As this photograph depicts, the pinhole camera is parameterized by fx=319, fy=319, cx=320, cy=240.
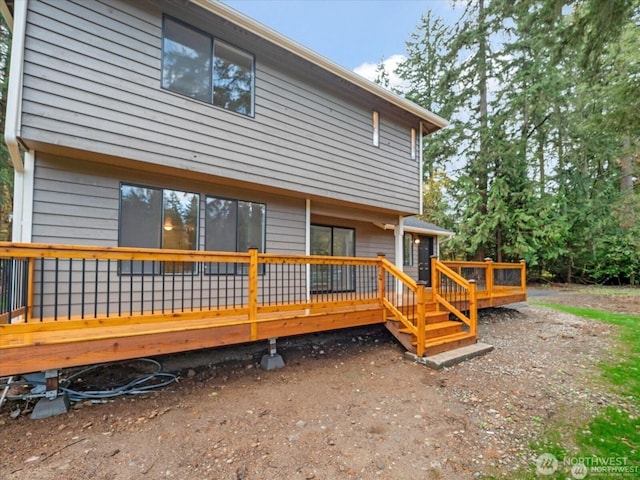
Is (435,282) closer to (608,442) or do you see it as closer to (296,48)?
(608,442)

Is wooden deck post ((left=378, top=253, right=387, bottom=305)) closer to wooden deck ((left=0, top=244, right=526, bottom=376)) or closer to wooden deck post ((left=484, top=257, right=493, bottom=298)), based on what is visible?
wooden deck ((left=0, top=244, right=526, bottom=376))

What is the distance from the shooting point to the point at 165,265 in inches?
201

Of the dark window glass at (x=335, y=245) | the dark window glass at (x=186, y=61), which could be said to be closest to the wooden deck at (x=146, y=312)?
the dark window glass at (x=335, y=245)

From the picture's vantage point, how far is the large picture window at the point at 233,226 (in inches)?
228

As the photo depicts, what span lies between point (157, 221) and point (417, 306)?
4512mm

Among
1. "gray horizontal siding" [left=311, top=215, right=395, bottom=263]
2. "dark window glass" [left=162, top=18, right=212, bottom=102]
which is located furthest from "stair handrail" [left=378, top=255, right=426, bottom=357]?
"dark window glass" [left=162, top=18, right=212, bottom=102]

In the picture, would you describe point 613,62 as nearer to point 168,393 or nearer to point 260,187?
point 260,187

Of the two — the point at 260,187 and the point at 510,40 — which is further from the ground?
the point at 510,40

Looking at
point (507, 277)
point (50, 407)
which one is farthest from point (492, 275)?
point (50, 407)

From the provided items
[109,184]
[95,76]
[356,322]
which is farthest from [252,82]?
[356,322]

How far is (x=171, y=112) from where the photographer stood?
5.05 metres

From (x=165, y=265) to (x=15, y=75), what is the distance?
2.96 metres

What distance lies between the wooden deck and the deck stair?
0.02 meters

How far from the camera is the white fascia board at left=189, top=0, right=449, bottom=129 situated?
5.09 m
